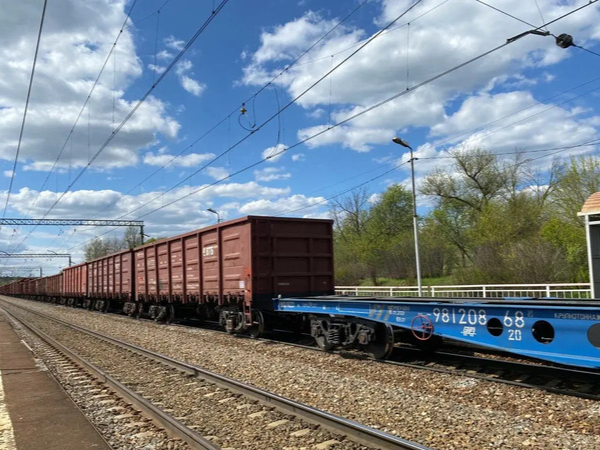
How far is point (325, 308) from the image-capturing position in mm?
9758

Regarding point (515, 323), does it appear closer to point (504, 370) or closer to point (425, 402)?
point (425, 402)

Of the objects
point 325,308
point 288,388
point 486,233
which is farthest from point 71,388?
point 486,233

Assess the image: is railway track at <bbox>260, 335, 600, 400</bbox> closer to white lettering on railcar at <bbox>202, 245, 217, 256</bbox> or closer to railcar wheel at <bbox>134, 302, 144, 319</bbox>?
white lettering on railcar at <bbox>202, 245, 217, 256</bbox>

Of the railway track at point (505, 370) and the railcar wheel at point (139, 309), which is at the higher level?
the railcar wheel at point (139, 309)

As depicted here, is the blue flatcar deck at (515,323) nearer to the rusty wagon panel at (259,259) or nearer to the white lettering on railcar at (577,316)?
the white lettering on railcar at (577,316)

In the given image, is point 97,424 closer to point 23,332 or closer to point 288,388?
point 288,388

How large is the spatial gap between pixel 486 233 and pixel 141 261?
1881cm

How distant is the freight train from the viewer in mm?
6094

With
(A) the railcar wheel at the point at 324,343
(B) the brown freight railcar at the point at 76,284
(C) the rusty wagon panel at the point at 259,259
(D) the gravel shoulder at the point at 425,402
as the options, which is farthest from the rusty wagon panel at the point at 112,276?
(A) the railcar wheel at the point at 324,343

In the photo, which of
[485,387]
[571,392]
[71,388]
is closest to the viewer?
[571,392]

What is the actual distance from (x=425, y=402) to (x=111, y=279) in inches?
906

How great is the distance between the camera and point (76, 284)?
3606 cm

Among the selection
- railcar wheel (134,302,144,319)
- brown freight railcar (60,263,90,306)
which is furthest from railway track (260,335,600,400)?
brown freight railcar (60,263,90,306)

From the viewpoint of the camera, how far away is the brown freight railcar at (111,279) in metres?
22.6
